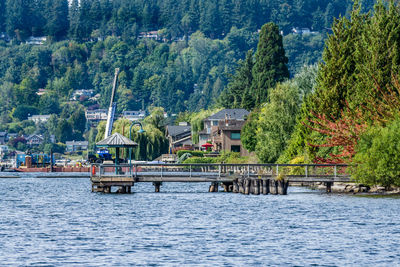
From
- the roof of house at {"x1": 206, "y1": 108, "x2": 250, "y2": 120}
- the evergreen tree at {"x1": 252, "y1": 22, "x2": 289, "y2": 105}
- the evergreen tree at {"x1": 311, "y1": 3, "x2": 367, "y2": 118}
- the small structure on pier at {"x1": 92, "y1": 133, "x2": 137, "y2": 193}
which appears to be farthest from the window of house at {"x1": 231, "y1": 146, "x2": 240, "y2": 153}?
the small structure on pier at {"x1": 92, "y1": 133, "x2": 137, "y2": 193}

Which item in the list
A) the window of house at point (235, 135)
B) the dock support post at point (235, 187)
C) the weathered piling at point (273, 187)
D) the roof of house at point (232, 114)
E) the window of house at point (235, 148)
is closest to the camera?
the weathered piling at point (273, 187)

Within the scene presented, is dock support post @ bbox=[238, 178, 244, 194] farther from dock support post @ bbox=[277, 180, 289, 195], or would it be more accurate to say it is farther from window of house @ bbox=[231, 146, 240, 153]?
window of house @ bbox=[231, 146, 240, 153]

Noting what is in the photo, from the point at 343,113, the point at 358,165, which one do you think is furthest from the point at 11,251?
the point at 343,113

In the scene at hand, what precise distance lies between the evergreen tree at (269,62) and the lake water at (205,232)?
288 feet

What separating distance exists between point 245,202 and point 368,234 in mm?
20823

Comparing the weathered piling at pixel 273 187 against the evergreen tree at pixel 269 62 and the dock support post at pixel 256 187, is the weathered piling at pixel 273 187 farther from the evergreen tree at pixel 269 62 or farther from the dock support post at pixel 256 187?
the evergreen tree at pixel 269 62

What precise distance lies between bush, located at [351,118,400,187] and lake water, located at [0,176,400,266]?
1.87 m

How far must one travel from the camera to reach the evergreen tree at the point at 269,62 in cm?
15462

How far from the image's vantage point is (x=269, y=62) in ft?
513

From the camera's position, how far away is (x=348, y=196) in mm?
68188

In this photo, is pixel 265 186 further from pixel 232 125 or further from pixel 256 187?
pixel 232 125

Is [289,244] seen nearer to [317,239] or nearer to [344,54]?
[317,239]

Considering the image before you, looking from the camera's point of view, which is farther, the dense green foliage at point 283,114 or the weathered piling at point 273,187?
the dense green foliage at point 283,114

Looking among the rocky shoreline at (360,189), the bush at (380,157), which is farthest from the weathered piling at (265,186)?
the rocky shoreline at (360,189)
